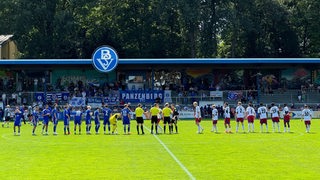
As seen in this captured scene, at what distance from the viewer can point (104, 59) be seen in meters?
57.7

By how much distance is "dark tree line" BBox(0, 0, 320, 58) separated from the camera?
72.6 metres

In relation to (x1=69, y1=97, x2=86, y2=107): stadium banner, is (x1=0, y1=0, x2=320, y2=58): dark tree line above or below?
above

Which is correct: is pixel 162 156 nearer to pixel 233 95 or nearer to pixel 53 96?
Result: pixel 233 95

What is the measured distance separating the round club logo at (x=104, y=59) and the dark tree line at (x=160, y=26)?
14.6 m

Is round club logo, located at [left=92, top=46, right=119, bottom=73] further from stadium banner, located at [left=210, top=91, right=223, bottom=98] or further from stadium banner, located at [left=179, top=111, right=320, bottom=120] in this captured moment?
stadium banner, located at [left=210, top=91, right=223, bottom=98]

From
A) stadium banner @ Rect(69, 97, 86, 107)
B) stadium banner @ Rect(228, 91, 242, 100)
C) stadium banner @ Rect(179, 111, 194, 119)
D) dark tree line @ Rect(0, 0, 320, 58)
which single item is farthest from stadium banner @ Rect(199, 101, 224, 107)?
dark tree line @ Rect(0, 0, 320, 58)

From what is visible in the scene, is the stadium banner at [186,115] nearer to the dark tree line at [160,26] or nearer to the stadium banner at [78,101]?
the stadium banner at [78,101]

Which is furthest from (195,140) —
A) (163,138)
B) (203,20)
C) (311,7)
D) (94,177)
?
(311,7)

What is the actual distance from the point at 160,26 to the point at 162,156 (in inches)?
2145

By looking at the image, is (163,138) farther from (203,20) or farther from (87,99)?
(203,20)

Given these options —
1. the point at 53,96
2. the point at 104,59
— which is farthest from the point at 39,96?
the point at 104,59

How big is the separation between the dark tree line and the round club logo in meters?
14.6

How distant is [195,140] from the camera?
100ft

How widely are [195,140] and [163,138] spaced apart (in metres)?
2.15
